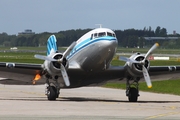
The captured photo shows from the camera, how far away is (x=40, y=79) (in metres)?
31.7

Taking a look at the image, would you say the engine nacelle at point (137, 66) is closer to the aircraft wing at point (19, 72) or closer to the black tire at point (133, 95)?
the black tire at point (133, 95)

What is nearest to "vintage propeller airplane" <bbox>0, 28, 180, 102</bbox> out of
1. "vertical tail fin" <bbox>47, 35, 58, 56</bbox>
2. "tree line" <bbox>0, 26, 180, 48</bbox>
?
"vertical tail fin" <bbox>47, 35, 58, 56</bbox>

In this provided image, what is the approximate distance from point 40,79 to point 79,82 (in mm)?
2316

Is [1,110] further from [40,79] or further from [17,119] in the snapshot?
[40,79]

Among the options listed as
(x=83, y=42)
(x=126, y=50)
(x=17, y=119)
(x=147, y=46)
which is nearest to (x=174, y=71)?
(x=83, y=42)

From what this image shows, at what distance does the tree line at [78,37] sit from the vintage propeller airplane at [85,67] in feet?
175

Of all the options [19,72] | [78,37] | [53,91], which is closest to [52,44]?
[19,72]

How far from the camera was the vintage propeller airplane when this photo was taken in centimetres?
2898

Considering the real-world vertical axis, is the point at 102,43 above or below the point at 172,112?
above

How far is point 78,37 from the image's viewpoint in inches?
3814

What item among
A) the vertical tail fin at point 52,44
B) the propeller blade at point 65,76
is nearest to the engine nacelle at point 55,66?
the propeller blade at point 65,76

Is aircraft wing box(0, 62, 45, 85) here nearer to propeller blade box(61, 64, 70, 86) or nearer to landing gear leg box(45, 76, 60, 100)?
landing gear leg box(45, 76, 60, 100)

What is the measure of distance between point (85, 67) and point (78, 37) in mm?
67096

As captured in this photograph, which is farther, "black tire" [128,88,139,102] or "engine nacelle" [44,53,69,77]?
"black tire" [128,88,139,102]
